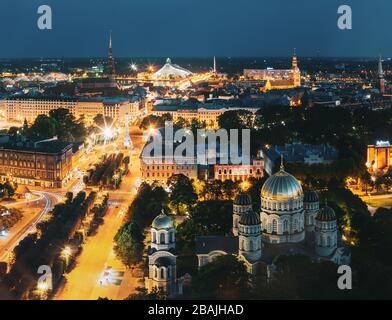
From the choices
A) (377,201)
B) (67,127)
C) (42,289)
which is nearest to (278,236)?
(42,289)

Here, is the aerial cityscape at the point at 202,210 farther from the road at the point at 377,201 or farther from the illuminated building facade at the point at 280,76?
the illuminated building facade at the point at 280,76

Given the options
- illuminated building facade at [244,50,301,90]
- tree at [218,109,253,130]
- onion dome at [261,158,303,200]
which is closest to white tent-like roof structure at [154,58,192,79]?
illuminated building facade at [244,50,301,90]

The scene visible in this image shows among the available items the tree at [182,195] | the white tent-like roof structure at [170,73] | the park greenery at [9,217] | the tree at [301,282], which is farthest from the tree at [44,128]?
the white tent-like roof structure at [170,73]

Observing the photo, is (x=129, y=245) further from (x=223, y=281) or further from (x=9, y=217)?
(x=9, y=217)

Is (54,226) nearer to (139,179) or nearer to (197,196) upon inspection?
(197,196)

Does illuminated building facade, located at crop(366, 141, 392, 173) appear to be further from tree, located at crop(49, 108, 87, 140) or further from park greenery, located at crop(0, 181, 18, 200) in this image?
tree, located at crop(49, 108, 87, 140)

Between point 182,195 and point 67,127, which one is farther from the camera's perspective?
point 67,127
